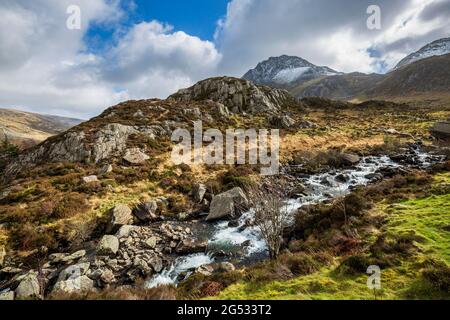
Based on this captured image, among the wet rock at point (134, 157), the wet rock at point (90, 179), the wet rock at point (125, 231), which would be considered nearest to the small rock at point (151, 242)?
the wet rock at point (125, 231)

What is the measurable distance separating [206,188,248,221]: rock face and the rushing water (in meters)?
0.73

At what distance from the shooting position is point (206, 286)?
391 inches

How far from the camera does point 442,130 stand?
4138 cm

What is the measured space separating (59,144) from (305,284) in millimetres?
34341

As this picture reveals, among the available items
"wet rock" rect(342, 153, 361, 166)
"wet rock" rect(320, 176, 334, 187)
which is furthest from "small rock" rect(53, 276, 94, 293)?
"wet rock" rect(342, 153, 361, 166)

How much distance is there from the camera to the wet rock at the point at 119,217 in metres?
17.6

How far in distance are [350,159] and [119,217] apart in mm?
27218

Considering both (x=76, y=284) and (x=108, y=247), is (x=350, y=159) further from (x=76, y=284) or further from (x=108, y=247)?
(x=76, y=284)

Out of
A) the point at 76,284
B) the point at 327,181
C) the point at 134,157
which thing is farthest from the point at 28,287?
the point at 327,181

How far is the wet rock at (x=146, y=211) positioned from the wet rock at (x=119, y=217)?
0.59 m

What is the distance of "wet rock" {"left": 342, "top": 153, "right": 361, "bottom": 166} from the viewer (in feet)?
102

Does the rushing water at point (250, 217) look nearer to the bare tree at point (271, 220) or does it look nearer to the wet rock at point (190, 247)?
the wet rock at point (190, 247)
